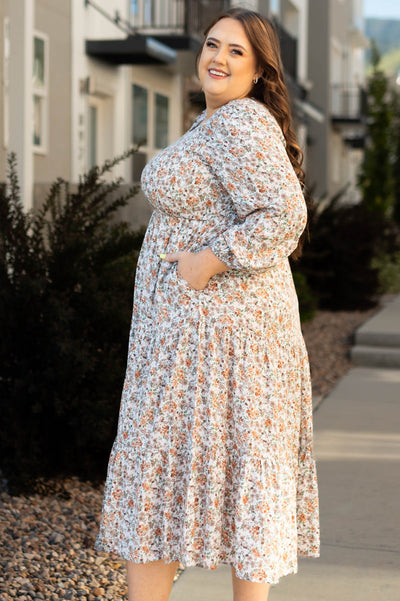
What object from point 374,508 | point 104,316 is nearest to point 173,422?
point 104,316

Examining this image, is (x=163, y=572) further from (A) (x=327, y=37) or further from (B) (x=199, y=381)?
(A) (x=327, y=37)

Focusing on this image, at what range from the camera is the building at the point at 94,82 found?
6.07 m

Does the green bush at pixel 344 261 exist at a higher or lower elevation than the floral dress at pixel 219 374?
lower

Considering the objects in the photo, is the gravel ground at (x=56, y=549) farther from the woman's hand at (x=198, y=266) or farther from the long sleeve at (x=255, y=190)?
the long sleeve at (x=255, y=190)

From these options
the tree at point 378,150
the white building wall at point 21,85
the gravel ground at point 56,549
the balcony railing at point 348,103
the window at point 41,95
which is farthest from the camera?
the balcony railing at point 348,103

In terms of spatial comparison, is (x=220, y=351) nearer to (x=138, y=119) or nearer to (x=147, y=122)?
(x=138, y=119)

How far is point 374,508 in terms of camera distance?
13.4ft

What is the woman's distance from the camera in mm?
2297

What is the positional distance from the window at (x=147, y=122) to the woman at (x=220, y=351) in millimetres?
9913

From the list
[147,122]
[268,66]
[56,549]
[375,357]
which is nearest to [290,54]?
[147,122]

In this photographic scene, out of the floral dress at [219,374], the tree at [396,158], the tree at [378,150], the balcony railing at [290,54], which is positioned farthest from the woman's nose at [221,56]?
the tree at [396,158]

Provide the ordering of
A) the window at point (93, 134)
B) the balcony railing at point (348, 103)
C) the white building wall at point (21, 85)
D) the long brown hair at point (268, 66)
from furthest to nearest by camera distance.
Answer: the balcony railing at point (348, 103) < the window at point (93, 134) < the white building wall at point (21, 85) < the long brown hair at point (268, 66)

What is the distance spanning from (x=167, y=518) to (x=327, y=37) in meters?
22.7

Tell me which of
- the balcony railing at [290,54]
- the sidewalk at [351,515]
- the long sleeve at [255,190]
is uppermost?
the balcony railing at [290,54]
